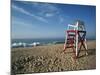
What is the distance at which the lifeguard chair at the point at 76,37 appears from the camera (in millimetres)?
2857

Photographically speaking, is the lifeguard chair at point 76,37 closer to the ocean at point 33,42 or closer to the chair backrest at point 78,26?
the chair backrest at point 78,26

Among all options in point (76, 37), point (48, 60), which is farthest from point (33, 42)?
point (76, 37)

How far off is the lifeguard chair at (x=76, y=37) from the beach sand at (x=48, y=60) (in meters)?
0.07

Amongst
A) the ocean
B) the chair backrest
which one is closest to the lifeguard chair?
the chair backrest

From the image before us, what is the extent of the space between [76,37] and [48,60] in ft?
1.90

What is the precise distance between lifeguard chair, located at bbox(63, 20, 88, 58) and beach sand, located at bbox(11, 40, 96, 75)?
0.07 m

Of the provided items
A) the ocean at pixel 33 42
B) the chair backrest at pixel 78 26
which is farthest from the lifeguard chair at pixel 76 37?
the ocean at pixel 33 42

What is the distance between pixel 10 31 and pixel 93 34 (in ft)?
4.33

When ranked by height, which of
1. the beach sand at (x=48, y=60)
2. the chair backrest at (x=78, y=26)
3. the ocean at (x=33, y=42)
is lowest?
the beach sand at (x=48, y=60)

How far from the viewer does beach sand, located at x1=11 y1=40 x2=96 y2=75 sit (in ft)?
8.55

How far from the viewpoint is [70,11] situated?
2.88 metres

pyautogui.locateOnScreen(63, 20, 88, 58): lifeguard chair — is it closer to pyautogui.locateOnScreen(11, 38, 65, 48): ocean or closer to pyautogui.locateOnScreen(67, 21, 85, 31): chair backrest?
pyautogui.locateOnScreen(67, 21, 85, 31): chair backrest

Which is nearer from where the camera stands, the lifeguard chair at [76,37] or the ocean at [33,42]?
the ocean at [33,42]
